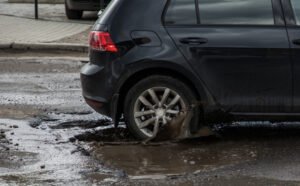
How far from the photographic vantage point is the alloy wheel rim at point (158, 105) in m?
6.47

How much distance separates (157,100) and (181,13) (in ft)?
2.76

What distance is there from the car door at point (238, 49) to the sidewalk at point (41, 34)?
7499 millimetres

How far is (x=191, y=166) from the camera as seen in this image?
19.2ft

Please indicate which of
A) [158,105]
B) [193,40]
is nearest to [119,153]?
[158,105]

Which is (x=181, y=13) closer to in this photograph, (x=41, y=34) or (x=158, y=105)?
(x=158, y=105)

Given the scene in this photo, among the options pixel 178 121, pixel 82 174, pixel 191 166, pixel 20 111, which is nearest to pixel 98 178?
pixel 82 174

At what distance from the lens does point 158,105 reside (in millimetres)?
6488

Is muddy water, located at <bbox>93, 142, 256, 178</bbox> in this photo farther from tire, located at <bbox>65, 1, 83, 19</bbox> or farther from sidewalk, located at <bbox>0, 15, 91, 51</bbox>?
tire, located at <bbox>65, 1, 83, 19</bbox>

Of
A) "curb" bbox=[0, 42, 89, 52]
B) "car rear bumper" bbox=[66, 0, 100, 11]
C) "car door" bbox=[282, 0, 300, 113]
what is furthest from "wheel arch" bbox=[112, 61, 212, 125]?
"car rear bumper" bbox=[66, 0, 100, 11]

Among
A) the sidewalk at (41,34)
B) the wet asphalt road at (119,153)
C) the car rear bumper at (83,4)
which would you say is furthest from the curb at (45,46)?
the wet asphalt road at (119,153)

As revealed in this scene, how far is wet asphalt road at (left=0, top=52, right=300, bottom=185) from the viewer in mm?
5523

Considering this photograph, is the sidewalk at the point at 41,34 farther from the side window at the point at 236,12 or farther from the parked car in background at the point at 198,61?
the side window at the point at 236,12

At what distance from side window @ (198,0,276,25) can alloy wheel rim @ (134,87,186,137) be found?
745 mm

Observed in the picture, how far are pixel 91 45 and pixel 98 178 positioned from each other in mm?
1646
